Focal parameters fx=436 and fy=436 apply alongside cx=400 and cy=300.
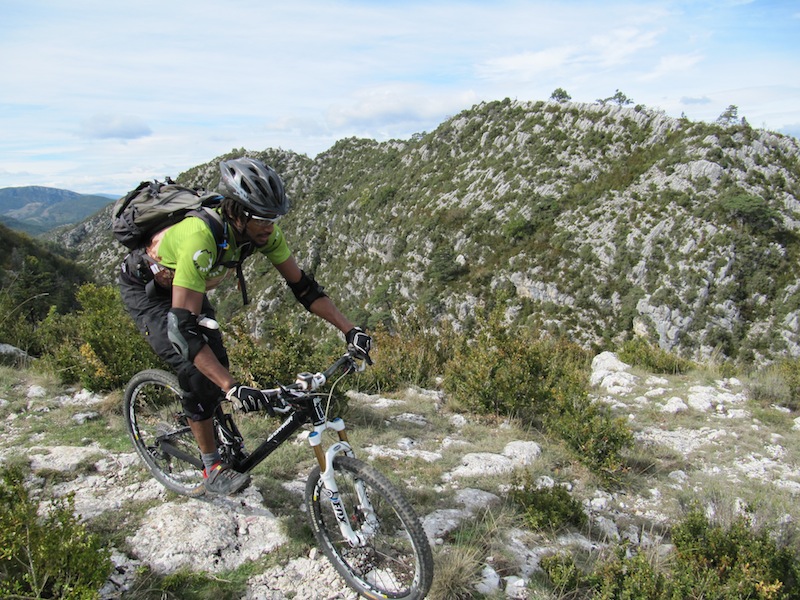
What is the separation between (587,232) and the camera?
52.2 m

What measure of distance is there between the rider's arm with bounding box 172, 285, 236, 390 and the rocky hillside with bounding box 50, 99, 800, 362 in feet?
73.6

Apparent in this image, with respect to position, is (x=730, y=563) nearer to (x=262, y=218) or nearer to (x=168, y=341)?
(x=262, y=218)

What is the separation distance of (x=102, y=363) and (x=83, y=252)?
136153 millimetres

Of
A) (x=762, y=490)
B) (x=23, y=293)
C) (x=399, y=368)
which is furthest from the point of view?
(x=23, y=293)

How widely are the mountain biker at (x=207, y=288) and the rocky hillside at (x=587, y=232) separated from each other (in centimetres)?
2183

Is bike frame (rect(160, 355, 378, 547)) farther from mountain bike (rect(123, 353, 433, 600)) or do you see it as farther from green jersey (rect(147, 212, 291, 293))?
green jersey (rect(147, 212, 291, 293))

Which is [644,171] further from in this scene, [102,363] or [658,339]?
[102,363]

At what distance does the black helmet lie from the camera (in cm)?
289

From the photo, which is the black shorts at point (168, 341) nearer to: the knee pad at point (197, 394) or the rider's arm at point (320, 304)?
the knee pad at point (197, 394)

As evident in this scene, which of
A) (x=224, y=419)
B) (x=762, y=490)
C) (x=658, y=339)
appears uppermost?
(x=224, y=419)

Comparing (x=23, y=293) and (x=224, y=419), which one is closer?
(x=224, y=419)

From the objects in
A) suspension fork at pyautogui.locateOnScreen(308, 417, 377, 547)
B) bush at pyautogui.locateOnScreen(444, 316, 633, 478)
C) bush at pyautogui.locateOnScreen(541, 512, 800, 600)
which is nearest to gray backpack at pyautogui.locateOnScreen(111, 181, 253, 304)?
suspension fork at pyautogui.locateOnScreen(308, 417, 377, 547)

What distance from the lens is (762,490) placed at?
15.5 feet

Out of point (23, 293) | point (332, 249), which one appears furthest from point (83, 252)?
point (23, 293)
